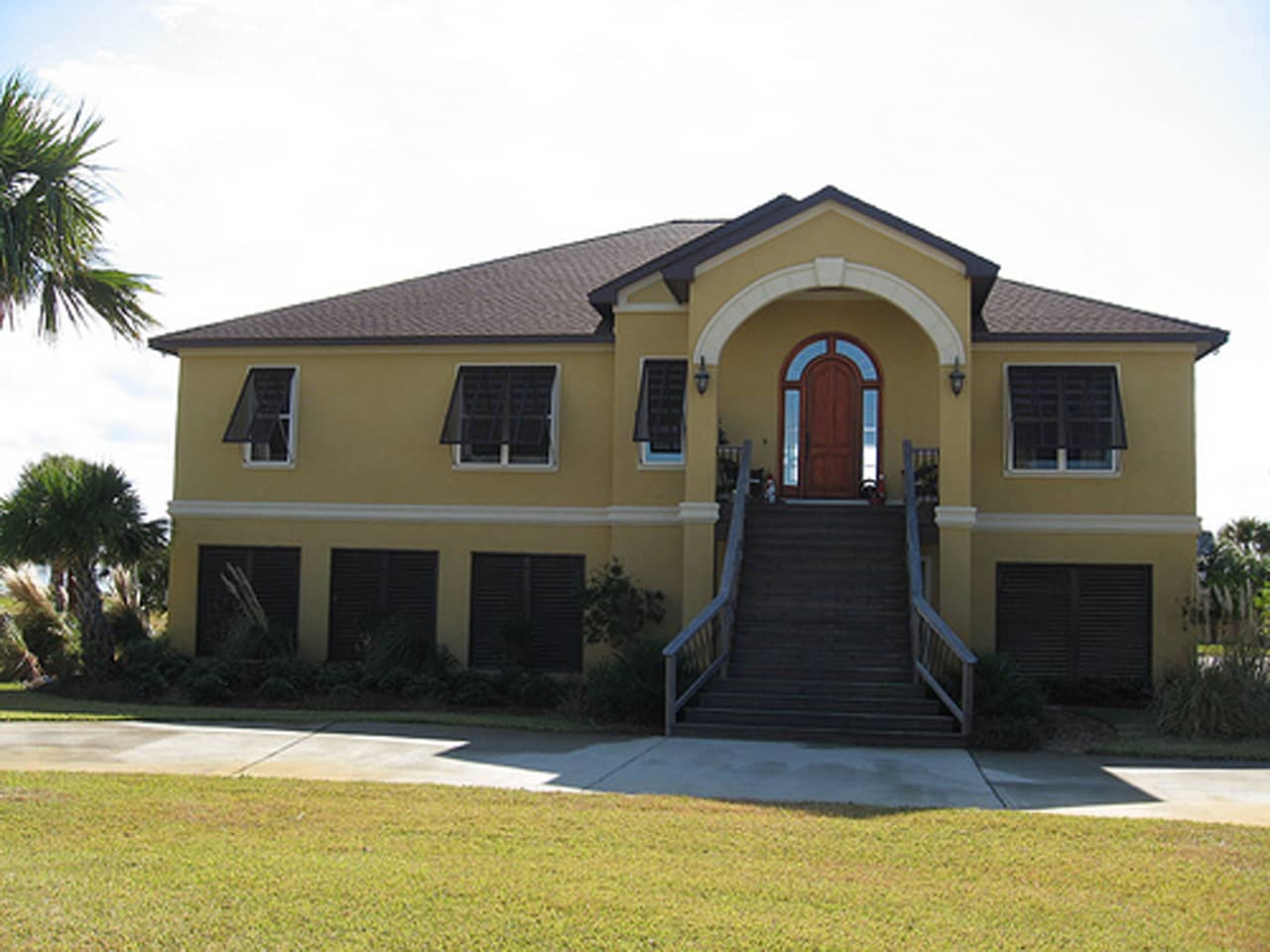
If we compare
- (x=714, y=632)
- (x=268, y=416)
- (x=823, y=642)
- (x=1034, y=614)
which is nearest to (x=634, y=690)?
(x=714, y=632)

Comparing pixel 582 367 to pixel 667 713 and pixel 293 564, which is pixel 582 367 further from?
pixel 667 713

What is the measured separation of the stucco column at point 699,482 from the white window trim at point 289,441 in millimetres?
6745

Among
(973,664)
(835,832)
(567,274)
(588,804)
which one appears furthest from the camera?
(567,274)

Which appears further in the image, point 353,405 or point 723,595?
point 353,405

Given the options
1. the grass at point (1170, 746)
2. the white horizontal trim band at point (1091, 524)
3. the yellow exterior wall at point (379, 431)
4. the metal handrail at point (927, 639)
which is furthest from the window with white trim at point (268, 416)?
the grass at point (1170, 746)

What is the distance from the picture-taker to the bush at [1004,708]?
13.2 m

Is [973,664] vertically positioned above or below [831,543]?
below

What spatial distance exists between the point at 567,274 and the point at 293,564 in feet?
23.1

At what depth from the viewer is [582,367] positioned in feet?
61.8

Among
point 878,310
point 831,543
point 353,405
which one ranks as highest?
→ point 878,310

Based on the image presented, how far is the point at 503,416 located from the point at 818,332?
16.3 feet

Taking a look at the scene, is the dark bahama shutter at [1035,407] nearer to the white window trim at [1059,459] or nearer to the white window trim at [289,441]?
the white window trim at [1059,459]

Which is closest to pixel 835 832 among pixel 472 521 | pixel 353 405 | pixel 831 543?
pixel 831 543

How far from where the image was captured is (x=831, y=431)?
18.5 metres
